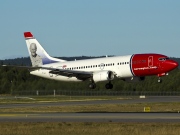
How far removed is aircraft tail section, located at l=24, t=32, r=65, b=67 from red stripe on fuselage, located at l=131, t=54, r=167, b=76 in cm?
1657

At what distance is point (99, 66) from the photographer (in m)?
82.6

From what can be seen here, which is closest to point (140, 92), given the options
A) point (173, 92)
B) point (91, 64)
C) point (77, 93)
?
point (173, 92)

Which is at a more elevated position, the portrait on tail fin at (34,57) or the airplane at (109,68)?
the portrait on tail fin at (34,57)

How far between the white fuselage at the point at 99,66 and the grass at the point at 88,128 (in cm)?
3325

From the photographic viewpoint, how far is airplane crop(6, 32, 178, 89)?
7738cm

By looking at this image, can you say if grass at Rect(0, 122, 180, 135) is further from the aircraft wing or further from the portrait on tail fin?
the portrait on tail fin

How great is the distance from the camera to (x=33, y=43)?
327 feet

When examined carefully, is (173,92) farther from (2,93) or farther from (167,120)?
(167,120)

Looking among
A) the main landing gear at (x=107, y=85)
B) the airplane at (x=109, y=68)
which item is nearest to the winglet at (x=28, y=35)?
the airplane at (x=109, y=68)

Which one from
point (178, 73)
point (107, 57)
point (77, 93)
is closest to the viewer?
point (107, 57)

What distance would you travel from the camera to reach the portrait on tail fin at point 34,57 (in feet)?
313

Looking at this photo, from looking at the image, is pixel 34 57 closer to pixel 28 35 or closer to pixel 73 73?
pixel 28 35

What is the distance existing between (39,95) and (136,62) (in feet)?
133

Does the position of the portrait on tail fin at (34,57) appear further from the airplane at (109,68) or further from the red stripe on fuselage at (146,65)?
the red stripe on fuselage at (146,65)
